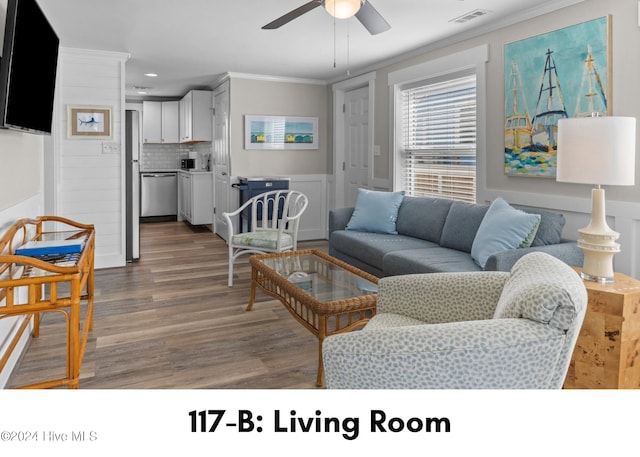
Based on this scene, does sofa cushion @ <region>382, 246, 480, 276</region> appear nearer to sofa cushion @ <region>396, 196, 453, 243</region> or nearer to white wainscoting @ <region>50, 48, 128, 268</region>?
sofa cushion @ <region>396, 196, 453, 243</region>

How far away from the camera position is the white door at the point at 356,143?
19.5ft

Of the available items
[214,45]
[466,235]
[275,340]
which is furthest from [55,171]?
[466,235]

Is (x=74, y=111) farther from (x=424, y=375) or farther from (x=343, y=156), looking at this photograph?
(x=424, y=375)

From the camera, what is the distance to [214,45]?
467 centimetres

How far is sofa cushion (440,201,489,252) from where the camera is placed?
11.5 feet

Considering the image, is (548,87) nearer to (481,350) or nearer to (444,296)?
(444,296)

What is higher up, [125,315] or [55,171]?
[55,171]

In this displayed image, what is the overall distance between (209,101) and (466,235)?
17.0 feet

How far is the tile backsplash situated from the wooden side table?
765 centimetres

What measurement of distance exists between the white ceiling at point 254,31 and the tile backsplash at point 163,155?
322 centimetres

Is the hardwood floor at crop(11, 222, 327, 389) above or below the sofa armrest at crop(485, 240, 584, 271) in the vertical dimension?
below

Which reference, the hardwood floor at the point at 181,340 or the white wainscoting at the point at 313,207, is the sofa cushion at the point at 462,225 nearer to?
the hardwood floor at the point at 181,340

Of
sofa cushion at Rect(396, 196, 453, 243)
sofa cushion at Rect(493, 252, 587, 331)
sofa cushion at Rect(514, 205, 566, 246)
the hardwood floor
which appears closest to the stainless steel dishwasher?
the hardwood floor

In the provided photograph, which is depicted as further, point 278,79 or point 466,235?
point 278,79
